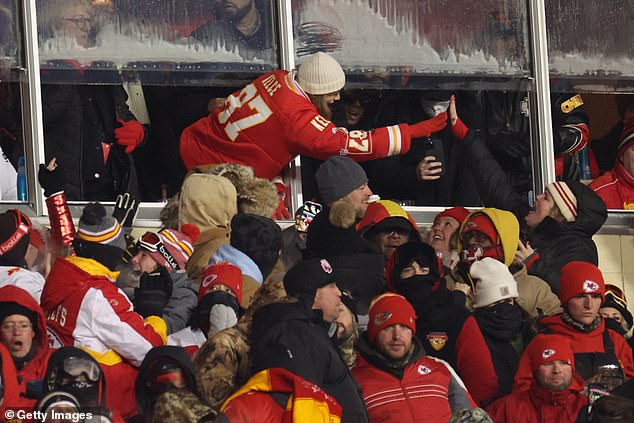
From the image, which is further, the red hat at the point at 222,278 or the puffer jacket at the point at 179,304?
the puffer jacket at the point at 179,304

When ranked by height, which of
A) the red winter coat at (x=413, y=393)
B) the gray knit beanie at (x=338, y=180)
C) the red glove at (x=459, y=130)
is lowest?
the red winter coat at (x=413, y=393)

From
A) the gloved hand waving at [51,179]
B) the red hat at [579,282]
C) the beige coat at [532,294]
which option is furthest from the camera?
the gloved hand waving at [51,179]

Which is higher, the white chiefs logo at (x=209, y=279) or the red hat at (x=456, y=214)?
the red hat at (x=456, y=214)

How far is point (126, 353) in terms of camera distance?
1172 centimetres

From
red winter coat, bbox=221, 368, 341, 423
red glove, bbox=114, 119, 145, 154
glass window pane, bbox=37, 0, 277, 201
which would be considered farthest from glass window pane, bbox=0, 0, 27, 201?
red winter coat, bbox=221, 368, 341, 423

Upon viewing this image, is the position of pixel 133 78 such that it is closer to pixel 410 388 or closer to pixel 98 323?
pixel 98 323

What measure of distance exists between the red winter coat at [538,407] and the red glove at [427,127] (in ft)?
9.87

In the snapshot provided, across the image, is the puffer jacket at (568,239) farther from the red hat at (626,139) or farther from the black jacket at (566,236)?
the red hat at (626,139)

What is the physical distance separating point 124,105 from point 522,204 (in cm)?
274

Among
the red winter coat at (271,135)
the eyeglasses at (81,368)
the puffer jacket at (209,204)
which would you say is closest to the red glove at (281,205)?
the red winter coat at (271,135)

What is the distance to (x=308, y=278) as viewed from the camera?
11.9 m

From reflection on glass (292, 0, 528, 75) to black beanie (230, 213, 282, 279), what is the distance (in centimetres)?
291

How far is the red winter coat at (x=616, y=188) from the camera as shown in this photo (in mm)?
16219

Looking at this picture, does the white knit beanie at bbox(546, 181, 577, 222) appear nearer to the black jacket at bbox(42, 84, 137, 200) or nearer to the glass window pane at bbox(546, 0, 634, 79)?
the glass window pane at bbox(546, 0, 634, 79)
